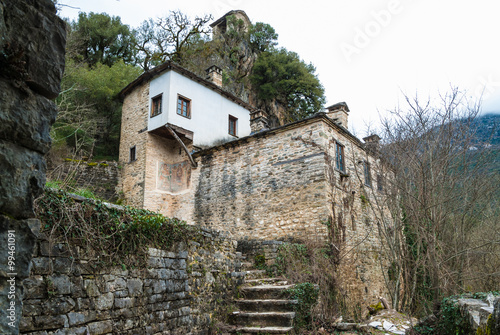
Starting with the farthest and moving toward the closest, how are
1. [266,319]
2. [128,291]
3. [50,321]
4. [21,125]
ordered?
[266,319] → [128,291] → [50,321] → [21,125]

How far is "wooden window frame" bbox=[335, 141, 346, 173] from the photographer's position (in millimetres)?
12078

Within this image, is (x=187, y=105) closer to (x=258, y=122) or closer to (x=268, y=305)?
(x=258, y=122)

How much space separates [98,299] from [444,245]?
7.30 meters

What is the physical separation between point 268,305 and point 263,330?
29.1 inches

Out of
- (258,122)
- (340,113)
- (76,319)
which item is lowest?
(76,319)

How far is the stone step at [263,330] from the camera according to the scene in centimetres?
609

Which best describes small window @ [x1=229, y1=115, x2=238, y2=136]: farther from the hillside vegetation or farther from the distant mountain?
the distant mountain

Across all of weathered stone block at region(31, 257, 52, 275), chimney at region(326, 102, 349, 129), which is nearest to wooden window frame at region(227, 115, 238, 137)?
chimney at region(326, 102, 349, 129)

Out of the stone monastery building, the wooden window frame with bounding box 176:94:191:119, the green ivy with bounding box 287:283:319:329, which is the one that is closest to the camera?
the green ivy with bounding box 287:283:319:329

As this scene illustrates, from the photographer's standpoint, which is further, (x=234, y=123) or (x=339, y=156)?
(x=234, y=123)

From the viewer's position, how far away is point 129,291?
456 cm

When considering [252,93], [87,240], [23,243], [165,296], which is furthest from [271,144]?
[252,93]

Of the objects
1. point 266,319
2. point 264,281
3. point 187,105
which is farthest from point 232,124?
point 266,319

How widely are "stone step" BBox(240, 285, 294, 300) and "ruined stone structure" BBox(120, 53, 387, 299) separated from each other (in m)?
3.70
